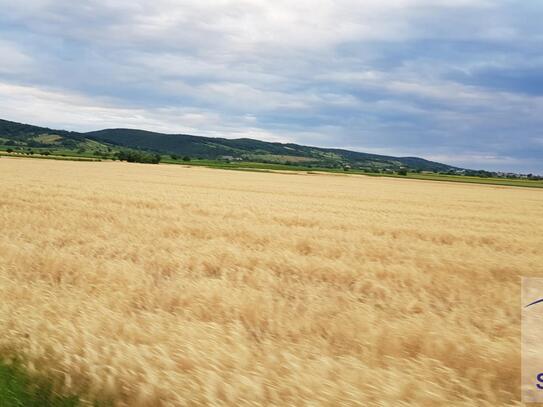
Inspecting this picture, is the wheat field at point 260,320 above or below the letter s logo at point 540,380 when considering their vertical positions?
below

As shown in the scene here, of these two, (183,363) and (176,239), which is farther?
(176,239)

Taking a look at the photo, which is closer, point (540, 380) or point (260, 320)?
point (540, 380)

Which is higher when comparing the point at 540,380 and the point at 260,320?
the point at 540,380

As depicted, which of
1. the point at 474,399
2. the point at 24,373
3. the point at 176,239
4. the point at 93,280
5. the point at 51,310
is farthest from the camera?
the point at 176,239

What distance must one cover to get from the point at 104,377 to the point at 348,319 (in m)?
2.44

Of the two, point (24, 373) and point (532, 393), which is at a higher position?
point (532, 393)

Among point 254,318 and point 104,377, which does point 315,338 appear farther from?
point 104,377

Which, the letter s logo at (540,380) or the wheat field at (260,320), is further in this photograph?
→ the letter s logo at (540,380)

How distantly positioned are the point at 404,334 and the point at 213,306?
2108mm

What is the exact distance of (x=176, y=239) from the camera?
412 inches

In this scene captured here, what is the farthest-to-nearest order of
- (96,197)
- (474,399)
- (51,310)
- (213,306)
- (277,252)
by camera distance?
(96,197) → (277,252) → (213,306) → (51,310) → (474,399)

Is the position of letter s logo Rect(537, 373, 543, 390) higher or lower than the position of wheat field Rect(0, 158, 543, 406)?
higher

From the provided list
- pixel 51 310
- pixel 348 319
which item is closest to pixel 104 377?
pixel 51 310

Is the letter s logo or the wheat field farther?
the letter s logo
